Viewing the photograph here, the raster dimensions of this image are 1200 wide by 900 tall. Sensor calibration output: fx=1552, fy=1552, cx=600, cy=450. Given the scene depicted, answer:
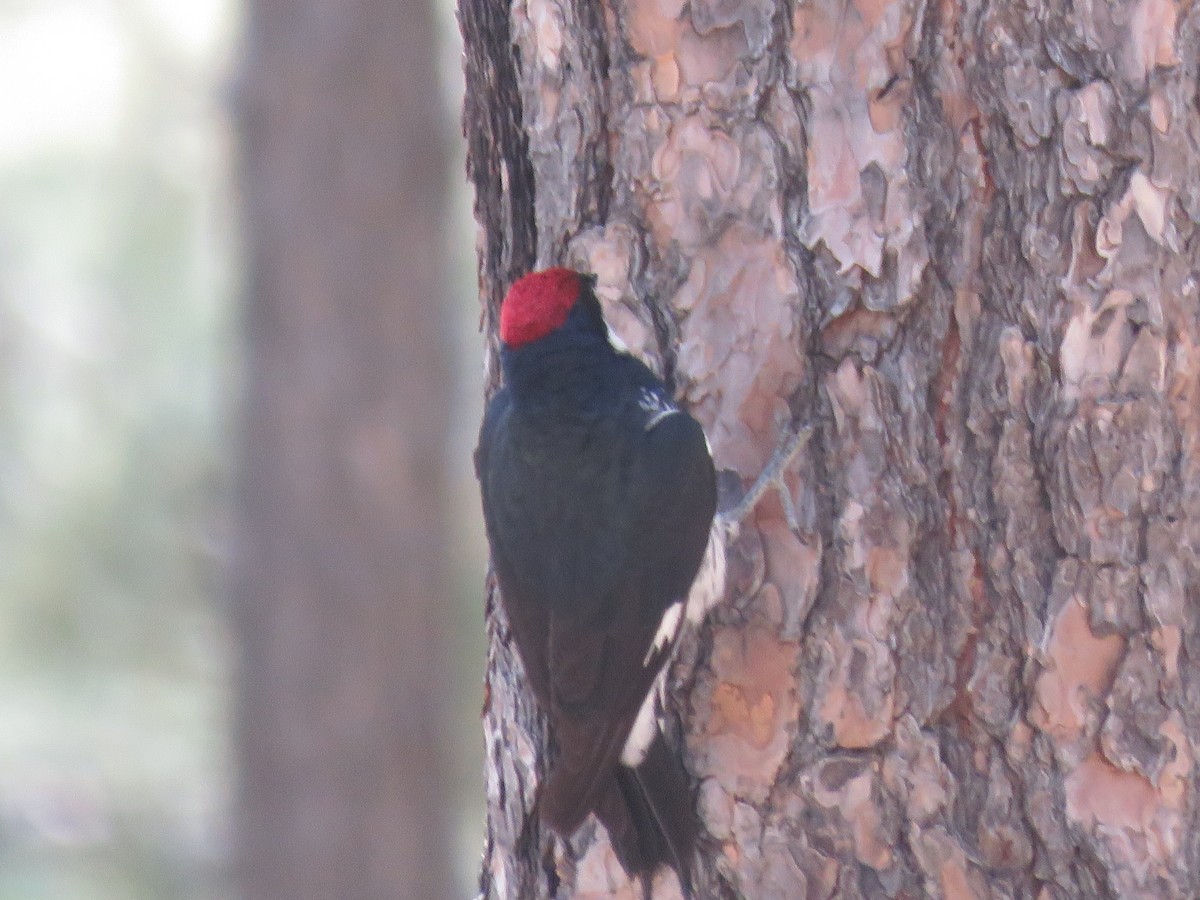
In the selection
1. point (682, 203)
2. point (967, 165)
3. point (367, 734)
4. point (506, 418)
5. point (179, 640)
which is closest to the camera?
point (967, 165)

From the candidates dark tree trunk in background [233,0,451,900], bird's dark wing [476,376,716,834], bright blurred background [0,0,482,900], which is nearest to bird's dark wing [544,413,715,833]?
bird's dark wing [476,376,716,834]

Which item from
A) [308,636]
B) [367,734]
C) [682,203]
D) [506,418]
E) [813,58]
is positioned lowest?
[367,734]

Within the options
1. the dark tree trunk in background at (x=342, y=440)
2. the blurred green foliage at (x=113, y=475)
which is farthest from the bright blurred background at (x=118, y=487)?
the dark tree trunk in background at (x=342, y=440)

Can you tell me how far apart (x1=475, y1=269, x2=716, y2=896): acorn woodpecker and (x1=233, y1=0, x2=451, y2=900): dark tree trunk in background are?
2.92 metres

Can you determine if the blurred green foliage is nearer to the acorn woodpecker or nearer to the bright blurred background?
the bright blurred background

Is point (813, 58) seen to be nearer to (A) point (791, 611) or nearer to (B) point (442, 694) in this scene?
(A) point (791, 611)

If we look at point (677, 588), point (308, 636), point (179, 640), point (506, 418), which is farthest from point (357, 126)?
point (179, 640)

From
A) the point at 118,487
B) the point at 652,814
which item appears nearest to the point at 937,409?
the point at 652,814

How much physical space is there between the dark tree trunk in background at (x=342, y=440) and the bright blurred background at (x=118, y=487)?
8.78 ft

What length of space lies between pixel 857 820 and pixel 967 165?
91 cm

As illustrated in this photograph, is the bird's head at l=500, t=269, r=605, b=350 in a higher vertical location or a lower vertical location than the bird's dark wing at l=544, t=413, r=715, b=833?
higher

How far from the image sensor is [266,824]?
5.51 m

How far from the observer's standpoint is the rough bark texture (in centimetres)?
202

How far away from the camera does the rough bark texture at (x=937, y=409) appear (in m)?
2.02
